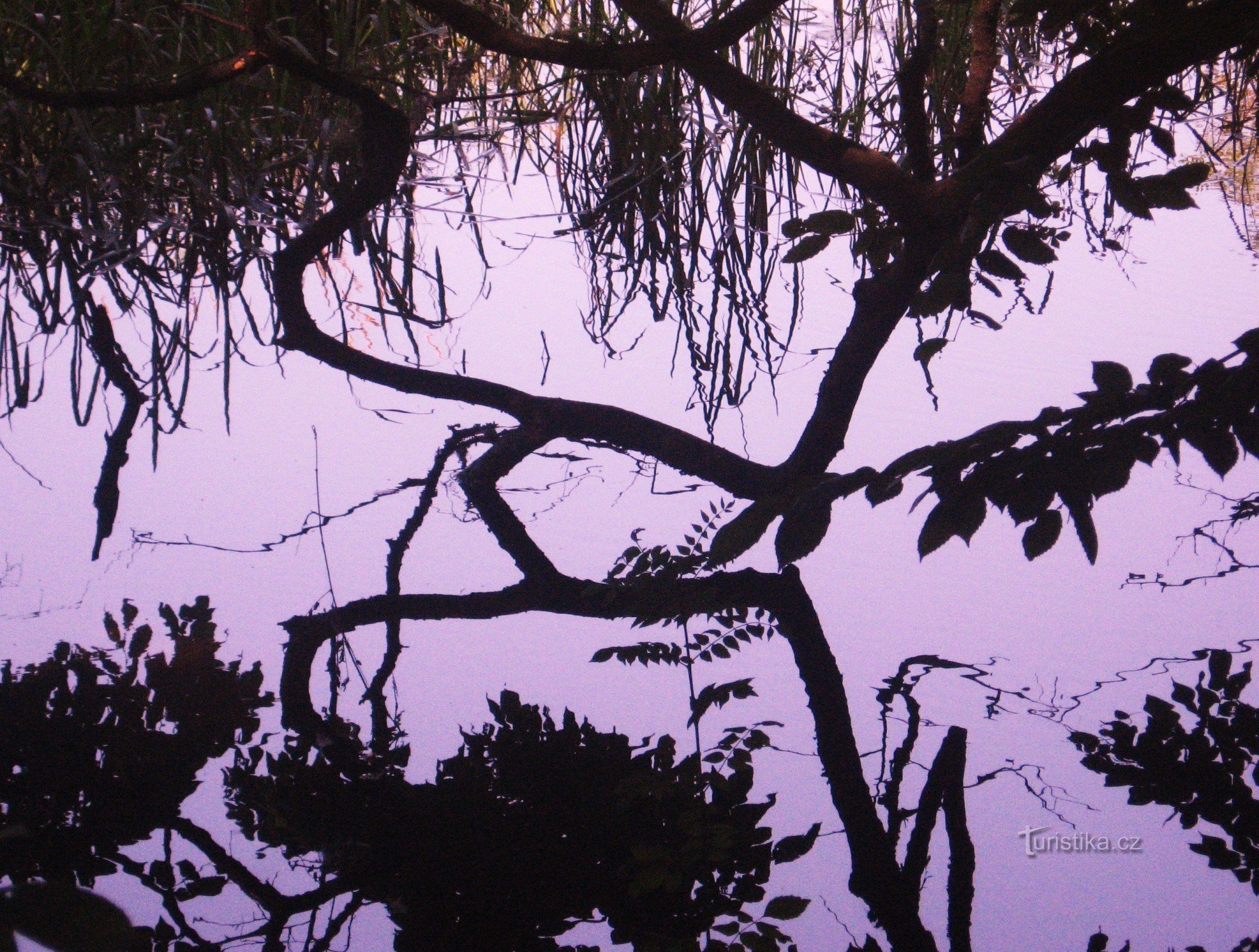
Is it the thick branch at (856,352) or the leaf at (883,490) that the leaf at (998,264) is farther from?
the leaf at (883,490)

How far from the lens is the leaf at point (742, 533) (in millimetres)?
560

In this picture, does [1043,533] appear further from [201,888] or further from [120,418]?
[120,418]

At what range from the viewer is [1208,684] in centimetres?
101

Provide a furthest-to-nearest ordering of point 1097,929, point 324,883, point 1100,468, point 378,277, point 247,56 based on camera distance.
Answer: point 378,277 → point 1097,929 → point 324,883 → point 247,56 → point 1100,468

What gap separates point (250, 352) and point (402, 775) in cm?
75

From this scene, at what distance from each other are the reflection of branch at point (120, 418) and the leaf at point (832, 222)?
1.00 m

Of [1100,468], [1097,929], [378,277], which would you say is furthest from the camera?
[378,277]

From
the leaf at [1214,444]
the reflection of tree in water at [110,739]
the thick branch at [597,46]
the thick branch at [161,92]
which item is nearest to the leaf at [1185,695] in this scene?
the leaf at [1214,444]

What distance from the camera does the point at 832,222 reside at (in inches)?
31.0

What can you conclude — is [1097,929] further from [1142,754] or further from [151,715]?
[151,715]

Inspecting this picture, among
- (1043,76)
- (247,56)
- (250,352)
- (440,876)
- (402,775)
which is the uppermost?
(1043,76)

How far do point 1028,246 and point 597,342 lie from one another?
2.62 ft

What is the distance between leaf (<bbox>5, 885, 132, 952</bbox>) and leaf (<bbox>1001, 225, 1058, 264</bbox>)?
75 cm

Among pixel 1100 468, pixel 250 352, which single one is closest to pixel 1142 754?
pixel 1100 468
